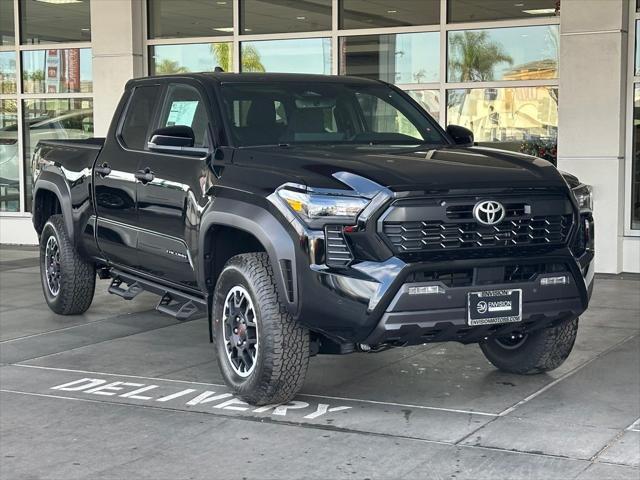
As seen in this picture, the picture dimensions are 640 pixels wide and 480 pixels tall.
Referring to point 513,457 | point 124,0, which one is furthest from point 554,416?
point 124,0

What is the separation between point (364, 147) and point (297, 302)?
4.59ft

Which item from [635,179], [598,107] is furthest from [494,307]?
[635,179]

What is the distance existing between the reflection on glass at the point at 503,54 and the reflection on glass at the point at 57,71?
5327 mm

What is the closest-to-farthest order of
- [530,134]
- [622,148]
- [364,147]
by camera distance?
[364,147] → [622,148] → [530,134]

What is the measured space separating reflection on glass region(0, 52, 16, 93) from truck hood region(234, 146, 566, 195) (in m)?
10.1

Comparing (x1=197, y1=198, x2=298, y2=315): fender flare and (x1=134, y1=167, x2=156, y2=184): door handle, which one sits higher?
(x1=134, y1=167, x2=156, y2=184): door handle

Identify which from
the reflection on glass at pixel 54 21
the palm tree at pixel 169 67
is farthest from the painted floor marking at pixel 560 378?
the reflection on glass at pixel 54 21

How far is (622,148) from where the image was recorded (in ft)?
38.4

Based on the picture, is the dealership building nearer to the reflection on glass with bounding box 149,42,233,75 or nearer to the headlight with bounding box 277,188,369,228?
the reflection on glass with bounding box 149,42,233,75

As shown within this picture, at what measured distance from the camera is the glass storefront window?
14.2 metres

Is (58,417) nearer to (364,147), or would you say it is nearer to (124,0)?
(364,147)

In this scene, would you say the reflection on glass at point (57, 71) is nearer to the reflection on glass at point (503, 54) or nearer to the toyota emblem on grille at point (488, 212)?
the reflection on glass at point (503, 54)

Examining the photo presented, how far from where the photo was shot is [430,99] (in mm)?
13055

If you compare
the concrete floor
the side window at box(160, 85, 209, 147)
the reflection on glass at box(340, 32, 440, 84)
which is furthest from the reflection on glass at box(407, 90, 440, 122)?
the side window at box(160, 85, 209, 147)
